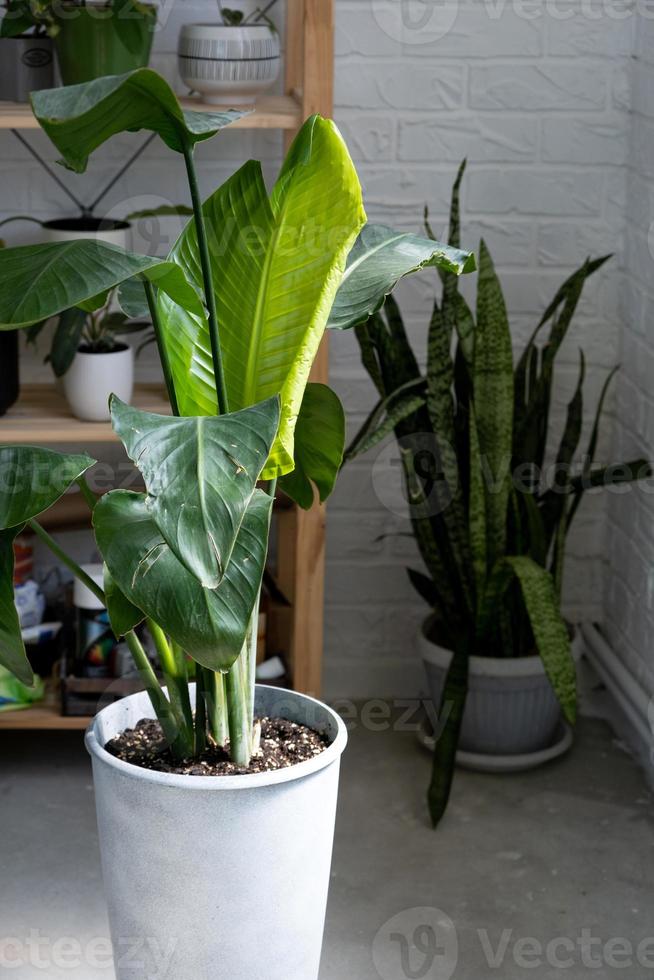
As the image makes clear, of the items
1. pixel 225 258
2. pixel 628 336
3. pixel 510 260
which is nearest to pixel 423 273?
pixel 510 260

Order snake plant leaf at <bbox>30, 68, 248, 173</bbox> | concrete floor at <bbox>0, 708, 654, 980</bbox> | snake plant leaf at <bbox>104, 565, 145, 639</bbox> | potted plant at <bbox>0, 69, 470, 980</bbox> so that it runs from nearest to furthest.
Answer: snake plant leaf at <bbox>30, 68, 248, 173</bbox>
potted plant at <bbox>0, 69, 470, 980</bbox>
snake plant leaf at <bbox>104, 565, 145, 639</bbox>
concrete floor at <bbox>0, 708, 654, 980</bbox>

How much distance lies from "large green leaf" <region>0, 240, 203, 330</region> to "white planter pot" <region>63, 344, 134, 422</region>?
81 cm

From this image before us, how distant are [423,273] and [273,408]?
1.24m

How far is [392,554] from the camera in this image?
243 cm

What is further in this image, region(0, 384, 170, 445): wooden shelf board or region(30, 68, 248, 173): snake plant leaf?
region(0, 384, 170, 445): wooden shelf board

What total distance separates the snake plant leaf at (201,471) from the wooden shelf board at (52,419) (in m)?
0.85

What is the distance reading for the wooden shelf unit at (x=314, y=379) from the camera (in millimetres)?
1877

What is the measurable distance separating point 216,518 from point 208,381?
0.40 meters

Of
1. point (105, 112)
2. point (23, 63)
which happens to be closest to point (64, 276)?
point (105, 112)

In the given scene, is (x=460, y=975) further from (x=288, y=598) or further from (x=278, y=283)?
(x=278, y=283)

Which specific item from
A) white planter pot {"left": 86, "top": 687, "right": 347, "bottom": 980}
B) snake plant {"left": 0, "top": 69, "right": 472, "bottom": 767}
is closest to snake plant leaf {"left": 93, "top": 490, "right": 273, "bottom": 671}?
snake plant {"left": 0, "top": 69, "right": 472, "bottom": 767}

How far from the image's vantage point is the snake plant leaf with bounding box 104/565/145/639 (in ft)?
4.10

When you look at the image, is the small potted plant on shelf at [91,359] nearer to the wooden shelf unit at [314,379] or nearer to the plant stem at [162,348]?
the wooden shelf unit at [314,379]

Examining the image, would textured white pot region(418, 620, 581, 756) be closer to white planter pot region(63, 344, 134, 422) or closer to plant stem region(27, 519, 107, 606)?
white planter pot region(63, 344, 134, 422)
